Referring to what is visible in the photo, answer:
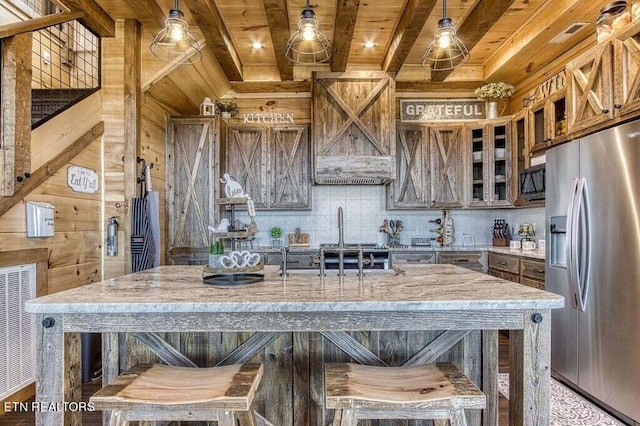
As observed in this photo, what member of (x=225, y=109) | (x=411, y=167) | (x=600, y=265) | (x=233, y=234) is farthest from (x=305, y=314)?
(x=225, y=109)

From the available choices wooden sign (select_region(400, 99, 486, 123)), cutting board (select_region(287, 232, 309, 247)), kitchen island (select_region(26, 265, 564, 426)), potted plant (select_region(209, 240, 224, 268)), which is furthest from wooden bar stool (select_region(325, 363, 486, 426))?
wooden sign (select_region(400, 99, 486, 123))

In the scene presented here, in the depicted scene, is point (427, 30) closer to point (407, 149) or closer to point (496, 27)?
point (496, 27)

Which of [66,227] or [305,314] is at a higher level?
[66,227]

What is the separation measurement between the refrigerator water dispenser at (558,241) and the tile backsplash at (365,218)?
6.30ft

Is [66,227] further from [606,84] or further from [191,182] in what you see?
[606,84]

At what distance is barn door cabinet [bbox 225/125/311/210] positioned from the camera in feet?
15.1

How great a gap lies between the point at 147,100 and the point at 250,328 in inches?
120

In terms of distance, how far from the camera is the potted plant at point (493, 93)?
4566 millimetres

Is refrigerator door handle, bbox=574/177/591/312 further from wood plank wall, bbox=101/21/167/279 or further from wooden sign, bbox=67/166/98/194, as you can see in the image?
wooden sign, bbox=67/166/98/194

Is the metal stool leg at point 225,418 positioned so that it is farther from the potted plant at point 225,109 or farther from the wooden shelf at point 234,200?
the potted plant at point 225,109

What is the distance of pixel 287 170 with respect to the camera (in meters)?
4.64

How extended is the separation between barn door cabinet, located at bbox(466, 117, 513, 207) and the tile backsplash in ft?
1.38

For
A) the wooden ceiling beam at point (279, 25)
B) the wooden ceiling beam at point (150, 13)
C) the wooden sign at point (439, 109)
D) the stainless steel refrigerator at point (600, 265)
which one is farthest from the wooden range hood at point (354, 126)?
the stainless steel refrigerator at point (600, 265)

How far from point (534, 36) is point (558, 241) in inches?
74.2
